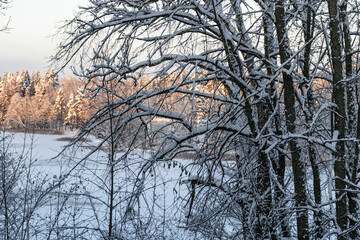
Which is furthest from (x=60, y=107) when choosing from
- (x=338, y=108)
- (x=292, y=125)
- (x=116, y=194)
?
(x=338, y=108)

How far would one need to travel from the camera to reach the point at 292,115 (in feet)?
14.5

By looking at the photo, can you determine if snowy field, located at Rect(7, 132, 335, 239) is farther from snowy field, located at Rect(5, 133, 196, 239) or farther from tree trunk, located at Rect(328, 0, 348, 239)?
tree trunk, located at Rect(328, 0, 348, 239)

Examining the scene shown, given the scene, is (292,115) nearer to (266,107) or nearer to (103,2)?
(266,107)

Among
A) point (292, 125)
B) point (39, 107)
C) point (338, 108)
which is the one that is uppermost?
point (39, 107)

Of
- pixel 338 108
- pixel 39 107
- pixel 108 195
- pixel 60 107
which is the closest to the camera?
pixel 338 108

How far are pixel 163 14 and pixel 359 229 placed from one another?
3.38 meters

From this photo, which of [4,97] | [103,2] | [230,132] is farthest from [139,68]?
[4,97]

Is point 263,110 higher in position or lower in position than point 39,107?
lower

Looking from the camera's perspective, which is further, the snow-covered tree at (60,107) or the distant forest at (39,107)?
the snow-covered tree at (60,107)

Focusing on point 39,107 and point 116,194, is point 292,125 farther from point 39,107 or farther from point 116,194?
point 39,107

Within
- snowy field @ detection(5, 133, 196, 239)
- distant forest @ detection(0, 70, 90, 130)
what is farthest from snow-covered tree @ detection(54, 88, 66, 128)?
snowy field @ detection(5, 133, 196, 239)

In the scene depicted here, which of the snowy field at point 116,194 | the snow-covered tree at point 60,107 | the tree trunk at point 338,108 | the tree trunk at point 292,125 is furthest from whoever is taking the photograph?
the snow-covered tree at point 60,107

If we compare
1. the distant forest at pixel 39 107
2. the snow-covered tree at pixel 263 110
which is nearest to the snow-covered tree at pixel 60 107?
the distant forest at pixel 39 107

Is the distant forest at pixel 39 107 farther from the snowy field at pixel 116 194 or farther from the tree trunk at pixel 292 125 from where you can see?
the tree trunk at pixel 292 125
